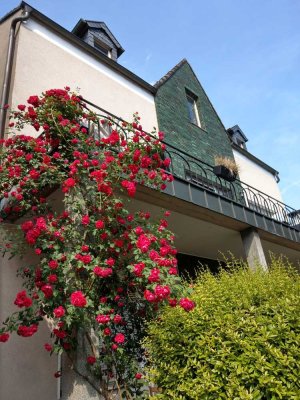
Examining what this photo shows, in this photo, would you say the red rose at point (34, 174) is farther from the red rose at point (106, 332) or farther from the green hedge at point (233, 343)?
the green hedge at point (233, 343)

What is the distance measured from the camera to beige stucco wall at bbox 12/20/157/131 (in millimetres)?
6500

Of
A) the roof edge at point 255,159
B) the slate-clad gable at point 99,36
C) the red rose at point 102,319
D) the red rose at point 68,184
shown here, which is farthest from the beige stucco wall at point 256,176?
the red rose at point 102,319

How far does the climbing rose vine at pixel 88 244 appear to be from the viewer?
11.1ft

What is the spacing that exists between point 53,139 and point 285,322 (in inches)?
139

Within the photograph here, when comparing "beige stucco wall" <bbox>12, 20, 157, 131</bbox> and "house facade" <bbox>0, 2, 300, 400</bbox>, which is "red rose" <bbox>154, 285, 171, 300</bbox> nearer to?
"house facade" <bbox>0, 2, 300, 400</bbox>

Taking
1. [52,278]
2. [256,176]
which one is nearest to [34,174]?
[52,278]

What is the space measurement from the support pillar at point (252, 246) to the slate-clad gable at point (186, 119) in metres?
3.47

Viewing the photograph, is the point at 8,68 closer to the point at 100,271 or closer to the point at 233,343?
the point at 100,271

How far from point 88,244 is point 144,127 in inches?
216

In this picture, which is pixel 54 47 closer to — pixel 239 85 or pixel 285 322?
pixel 239 85

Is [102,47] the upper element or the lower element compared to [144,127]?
upper

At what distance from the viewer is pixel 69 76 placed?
24.5ft

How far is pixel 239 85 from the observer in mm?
7152

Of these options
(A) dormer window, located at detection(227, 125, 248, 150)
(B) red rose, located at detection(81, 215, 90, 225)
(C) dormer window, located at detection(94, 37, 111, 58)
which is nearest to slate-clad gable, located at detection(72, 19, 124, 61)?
(C) dormer window, located at detection(94, 37, 111, 58)
